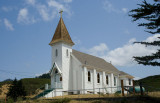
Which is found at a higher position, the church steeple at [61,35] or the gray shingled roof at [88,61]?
the church steeple at [61,35]

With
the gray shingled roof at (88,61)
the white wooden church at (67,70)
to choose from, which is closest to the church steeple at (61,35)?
the white wooden church at (67,70)

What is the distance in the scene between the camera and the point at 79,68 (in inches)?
1298

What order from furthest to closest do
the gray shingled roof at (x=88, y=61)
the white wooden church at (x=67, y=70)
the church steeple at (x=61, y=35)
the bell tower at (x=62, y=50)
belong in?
the gray shingled roof at (x=88, y=61) → the church steeple at (x=61, y=35) → the bell tower at (x=62, y=50) → the white wooden church at (x=67, y=70)

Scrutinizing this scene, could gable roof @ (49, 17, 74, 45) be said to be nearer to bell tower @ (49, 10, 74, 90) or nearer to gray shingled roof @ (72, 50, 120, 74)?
→ bell tower @ (49, 10, 74, 90)

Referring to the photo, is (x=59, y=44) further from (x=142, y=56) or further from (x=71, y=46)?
(x=142, y=56)

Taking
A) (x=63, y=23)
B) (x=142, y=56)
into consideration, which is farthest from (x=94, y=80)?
(x=142, y=56)

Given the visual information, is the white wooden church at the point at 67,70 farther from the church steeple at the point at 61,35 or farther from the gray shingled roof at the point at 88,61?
the gray shingled roof at the point at 88,61

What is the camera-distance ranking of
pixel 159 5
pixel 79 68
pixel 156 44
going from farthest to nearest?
pixel 79 68
pixel 156 44
pixel 159 5

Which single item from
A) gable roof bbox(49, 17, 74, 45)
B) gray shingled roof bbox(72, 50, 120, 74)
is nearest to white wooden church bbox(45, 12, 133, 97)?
gable roof bbox(49, 17, 74, 45)

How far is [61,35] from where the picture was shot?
33938mm

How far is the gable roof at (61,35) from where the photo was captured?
1331 inches

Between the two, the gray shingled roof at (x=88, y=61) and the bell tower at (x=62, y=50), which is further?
the gray shingled roof at (x=88, y=61)

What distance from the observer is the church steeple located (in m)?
33.8

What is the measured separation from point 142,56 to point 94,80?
1949cm
